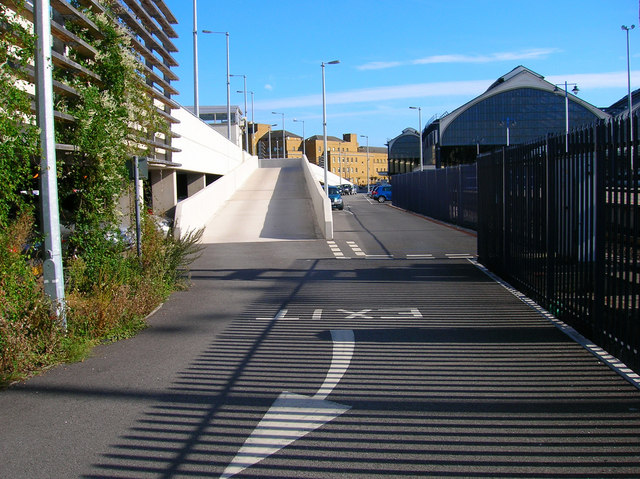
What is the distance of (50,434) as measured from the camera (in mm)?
4984

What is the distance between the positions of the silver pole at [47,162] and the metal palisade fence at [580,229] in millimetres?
5928

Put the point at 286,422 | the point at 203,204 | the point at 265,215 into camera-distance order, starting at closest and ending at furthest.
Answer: the point at 286,422 < the point at 203,204 < the point at 265,215

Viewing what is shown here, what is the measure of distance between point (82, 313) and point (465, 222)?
18.8m

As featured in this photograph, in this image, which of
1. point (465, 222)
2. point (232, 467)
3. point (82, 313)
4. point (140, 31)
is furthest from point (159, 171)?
point (232, 467)

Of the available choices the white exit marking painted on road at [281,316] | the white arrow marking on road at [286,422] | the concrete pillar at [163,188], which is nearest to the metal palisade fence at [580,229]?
the white arrow marking on road at [286,422]

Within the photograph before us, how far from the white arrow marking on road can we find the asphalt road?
17mm

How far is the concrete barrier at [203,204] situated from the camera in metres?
20.2

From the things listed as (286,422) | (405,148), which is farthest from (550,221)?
(405,148)

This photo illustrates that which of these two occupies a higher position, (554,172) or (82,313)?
(554,172)

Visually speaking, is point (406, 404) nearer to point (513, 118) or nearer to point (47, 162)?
point (47, 162)

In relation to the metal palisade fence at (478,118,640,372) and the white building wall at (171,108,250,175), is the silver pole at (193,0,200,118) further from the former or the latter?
the metal palisade fence at (478,118,640,372)

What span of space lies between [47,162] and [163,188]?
22737 millimetres

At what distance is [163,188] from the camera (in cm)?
2983

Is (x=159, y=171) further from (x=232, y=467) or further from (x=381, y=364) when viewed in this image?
(x=232, y=467)
